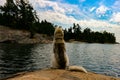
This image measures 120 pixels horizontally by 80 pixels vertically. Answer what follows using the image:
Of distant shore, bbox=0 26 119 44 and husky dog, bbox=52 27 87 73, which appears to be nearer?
husky dog, bbox=52 27 87 73

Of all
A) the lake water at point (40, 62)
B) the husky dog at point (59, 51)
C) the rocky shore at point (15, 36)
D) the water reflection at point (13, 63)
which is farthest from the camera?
the rocky shore at point (15, 36)

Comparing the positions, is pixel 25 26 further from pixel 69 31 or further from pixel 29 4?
pixel 69 31

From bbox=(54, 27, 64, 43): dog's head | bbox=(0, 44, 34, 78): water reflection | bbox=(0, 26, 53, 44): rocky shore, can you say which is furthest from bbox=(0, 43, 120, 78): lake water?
bbox=(0, 26, 53, 44): rocky shore

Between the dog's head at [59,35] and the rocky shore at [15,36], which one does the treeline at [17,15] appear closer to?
the rocky shore at [15,36]

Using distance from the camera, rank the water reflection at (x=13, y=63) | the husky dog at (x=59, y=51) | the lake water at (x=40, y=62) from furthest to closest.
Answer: the lake water at (x=40, y=62) < the water reflection at (x=13, y=63) < the husky dog at (x=59, y=51)

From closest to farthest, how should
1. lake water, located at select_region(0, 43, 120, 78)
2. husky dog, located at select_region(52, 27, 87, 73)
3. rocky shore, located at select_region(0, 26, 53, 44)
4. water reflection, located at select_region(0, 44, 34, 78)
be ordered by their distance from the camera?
husky dog, located at select_region(52, 27, 87, 73) < water reflection, located at select_region(0, 44, 34, 78) < lake water, located at select_region(0, 43, 120, 78) < rocky shore, located at select_region(0, 26, 53, 44)

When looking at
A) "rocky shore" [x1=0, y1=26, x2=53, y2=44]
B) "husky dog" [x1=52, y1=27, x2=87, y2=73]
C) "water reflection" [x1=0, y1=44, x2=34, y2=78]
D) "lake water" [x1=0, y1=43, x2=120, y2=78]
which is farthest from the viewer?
"rocky shore" [x1=0, y1=26, x2=53, y2=44]

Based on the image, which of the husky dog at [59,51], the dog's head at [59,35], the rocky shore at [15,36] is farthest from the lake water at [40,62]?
the rocky shore at [15,36]

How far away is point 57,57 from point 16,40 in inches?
4288

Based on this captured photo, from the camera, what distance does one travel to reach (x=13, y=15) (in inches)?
5221

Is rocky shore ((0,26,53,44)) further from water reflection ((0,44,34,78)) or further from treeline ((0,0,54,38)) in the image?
water reflection ((0,44,34,78))

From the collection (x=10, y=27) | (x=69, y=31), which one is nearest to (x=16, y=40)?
(x=10, y=27)

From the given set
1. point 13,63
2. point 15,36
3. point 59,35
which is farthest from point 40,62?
point 15,36

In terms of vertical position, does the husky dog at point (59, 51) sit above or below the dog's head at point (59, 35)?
below
